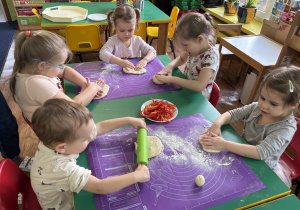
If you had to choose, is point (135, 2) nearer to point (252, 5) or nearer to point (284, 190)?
point (252, 5)

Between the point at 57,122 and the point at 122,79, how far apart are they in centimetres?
86

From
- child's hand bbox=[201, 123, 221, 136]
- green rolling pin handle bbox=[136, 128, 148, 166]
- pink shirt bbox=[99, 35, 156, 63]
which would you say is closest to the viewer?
green rolling pin handle bbox=[136, 128, 148, 166]

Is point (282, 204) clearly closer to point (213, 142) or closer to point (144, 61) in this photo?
point (213, 142)

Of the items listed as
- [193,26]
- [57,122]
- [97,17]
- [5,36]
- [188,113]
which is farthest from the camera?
[5,36]

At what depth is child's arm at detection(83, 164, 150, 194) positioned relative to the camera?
2.81 ft

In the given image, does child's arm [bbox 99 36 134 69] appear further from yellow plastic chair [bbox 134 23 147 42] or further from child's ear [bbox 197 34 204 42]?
yellow plastic chair [bbox 134 23 147 42]

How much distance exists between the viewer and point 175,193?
0.89m

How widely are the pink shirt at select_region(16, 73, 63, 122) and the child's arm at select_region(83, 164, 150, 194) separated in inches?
24.1

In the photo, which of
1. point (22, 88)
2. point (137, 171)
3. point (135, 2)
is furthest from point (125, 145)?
point (135, 2)

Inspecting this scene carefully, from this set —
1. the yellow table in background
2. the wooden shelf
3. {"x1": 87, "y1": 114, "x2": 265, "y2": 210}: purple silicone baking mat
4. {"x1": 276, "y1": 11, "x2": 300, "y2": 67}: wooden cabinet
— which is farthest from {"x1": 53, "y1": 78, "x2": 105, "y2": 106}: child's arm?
the wooden shelf

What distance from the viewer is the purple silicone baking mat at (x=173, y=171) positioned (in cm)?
87

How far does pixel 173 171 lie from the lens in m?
0.98

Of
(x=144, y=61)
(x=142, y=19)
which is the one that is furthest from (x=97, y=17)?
(x=144, y=61)

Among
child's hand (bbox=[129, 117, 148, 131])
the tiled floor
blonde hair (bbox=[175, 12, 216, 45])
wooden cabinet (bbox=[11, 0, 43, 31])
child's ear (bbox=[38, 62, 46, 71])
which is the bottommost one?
the tiled floor
